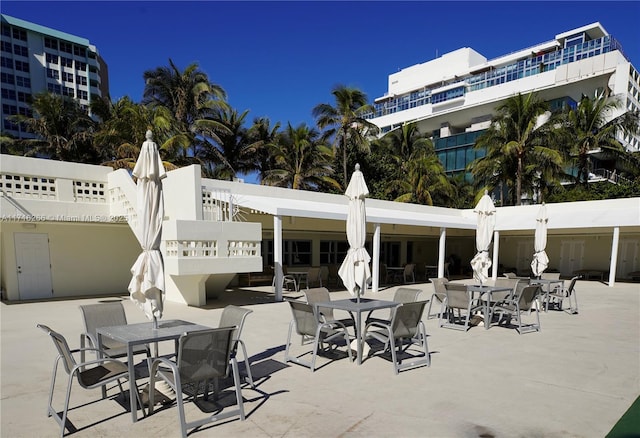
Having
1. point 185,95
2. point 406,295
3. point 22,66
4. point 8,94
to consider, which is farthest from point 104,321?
point 22,66

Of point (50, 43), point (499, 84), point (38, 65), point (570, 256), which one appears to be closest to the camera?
point (570, 256)

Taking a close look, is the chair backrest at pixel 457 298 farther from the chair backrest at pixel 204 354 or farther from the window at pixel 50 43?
the window at pixel 50 43

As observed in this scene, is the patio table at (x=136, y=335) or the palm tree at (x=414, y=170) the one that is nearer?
the patio table at (x=136, y=335)

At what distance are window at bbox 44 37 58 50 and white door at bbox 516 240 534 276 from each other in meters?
76.7

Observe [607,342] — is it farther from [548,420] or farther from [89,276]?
[89,276]

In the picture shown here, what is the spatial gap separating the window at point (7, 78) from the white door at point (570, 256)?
75.7 meters

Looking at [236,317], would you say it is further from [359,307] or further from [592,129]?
[592,129]

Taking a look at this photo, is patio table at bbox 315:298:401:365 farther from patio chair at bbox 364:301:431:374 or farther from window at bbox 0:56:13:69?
window at bbox 0:56:13:69

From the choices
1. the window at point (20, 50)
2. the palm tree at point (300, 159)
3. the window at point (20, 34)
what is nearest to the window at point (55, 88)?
the window at point (20, 50)

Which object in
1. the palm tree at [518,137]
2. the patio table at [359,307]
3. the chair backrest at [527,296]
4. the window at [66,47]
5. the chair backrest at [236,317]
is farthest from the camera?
the window at [66,47]

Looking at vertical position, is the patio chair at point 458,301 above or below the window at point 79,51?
below

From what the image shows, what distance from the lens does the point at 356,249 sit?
252 inches

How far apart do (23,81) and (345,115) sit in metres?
62.6

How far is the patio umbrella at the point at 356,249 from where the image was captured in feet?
20.1
